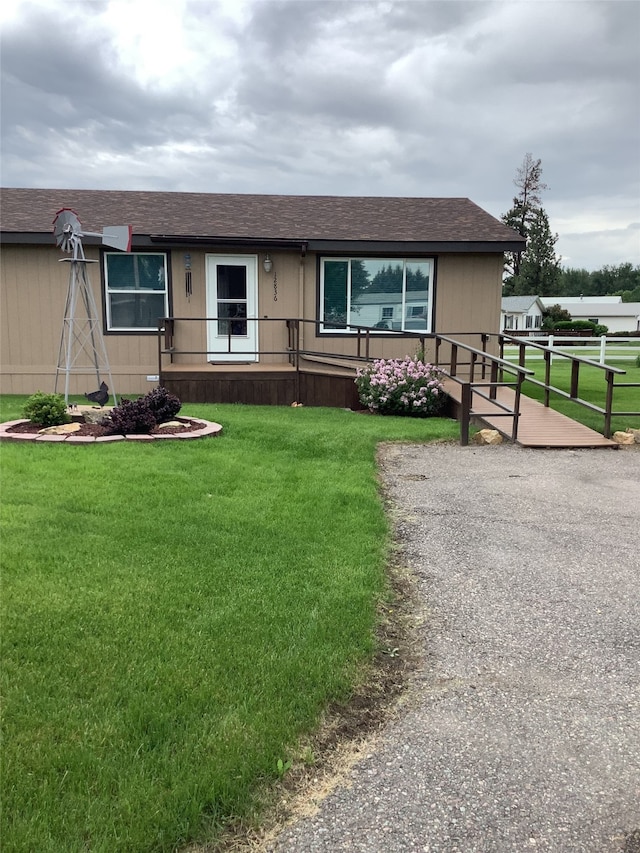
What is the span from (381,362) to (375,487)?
4679 millimetres

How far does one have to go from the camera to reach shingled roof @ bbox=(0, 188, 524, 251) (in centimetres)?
1160

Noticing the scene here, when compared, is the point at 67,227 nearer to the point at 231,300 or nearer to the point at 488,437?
the point at 231,300

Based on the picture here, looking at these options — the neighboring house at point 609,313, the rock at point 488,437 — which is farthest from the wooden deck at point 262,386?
the neighboring house at point 609,313

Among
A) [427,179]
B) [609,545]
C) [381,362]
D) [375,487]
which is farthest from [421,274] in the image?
[427,179]

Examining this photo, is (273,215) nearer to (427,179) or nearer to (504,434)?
(504,434)

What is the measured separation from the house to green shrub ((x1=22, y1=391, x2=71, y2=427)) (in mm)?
3686

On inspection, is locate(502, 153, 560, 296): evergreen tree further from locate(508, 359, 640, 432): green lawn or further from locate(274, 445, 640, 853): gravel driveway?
locate(274, 445, 640, 853): gravel driveway

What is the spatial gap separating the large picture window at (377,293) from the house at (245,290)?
0.06ft

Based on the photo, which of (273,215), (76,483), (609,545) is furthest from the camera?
(273,215)

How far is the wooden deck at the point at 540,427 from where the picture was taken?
7.77m

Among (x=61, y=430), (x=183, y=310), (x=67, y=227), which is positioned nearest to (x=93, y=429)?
(x=61, y=430)

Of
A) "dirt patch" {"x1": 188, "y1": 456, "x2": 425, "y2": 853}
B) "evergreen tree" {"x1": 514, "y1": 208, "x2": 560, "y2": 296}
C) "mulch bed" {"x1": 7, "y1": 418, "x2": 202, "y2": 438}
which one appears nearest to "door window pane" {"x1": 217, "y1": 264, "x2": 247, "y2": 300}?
"mulch bed" {"x1": 7, "y1": 418, "x2": 202, "y2": 438}

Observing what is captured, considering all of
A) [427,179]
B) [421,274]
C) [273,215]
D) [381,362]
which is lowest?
[381,362]

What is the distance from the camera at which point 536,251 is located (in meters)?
53.5
